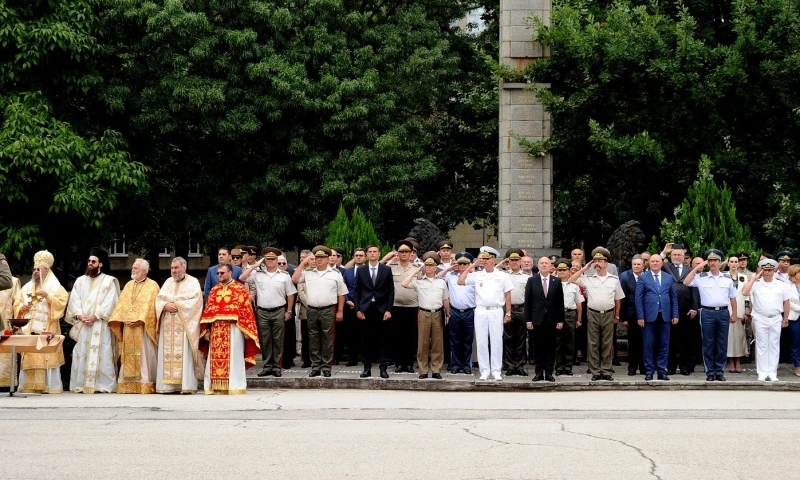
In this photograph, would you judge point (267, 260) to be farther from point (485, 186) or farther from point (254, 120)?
point (485, 186)

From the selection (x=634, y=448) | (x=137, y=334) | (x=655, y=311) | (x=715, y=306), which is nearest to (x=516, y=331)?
(x=655, y=311)

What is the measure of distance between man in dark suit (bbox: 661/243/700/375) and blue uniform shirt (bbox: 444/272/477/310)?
3.04 metres

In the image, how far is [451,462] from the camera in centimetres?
979

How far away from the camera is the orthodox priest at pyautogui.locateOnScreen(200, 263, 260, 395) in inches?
640

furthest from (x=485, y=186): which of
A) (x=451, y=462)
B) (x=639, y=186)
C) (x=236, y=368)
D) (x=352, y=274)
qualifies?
(x=451, y=462)

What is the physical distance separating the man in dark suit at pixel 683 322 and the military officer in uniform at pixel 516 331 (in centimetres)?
228

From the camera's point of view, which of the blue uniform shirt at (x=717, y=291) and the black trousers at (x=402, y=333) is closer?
the blue uniform shirt at (x=717, y=291)

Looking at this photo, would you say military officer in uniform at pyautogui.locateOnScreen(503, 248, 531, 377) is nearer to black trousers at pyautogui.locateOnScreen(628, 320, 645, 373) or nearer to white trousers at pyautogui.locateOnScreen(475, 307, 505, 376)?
white trousers at pyautogui.locateOnScreen(475, 307, 505, 376)

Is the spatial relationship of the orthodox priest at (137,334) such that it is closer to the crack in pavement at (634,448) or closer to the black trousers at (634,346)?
the crack in pavement at (634,448)

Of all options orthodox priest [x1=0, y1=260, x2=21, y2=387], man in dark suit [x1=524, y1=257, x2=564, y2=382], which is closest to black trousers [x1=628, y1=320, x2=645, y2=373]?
man in dark suit [x1=524, y1=257, x2=564, y2=382]

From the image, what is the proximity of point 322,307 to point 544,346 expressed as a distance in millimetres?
3262

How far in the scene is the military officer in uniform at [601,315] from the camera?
57.1 feet

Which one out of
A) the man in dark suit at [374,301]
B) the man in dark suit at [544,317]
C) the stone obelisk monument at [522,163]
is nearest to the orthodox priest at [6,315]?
the man in dark suit at [374,301]

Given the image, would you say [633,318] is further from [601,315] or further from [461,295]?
[461,295]
